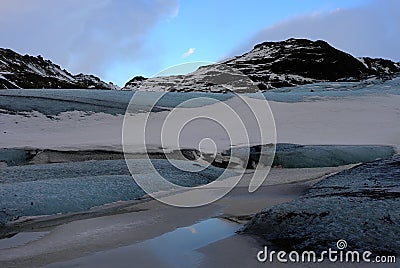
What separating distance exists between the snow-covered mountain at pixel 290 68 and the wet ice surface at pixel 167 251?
3141 cm

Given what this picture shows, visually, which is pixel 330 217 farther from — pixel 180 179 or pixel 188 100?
pixel 188 100

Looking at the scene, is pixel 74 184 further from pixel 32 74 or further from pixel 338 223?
pixel 32 74

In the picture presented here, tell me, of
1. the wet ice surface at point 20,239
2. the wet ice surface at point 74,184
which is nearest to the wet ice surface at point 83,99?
the wet ice surface at point 74,184

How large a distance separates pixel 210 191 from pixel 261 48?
168 ft

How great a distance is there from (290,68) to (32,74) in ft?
109

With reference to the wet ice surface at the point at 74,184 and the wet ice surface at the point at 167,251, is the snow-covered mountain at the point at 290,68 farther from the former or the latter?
the wet ice surface at the point at 167,251

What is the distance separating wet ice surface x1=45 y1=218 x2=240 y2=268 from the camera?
91.4 inches

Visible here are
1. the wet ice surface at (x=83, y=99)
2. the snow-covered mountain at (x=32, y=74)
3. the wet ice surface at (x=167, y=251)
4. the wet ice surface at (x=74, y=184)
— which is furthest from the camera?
the snow-covered mountain at (x=32, y=74)

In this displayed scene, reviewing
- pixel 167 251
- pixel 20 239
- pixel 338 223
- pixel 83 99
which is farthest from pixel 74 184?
pixel 83 99

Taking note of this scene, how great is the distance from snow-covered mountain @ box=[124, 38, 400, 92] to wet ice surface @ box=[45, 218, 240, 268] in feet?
103

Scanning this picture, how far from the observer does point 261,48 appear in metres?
53.9

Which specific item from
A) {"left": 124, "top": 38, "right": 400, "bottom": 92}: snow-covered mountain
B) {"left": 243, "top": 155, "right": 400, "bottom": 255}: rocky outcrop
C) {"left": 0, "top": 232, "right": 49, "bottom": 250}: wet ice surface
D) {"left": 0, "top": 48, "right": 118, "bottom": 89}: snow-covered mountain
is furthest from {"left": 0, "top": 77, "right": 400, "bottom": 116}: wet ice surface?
{"left": 0, "top": 48, "right": 118, "bottom": 89}: snow-covered mountain

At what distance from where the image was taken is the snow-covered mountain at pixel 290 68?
125 ft

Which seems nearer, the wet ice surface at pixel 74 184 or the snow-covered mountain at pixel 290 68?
the wet ice surface at pixel 74 184
